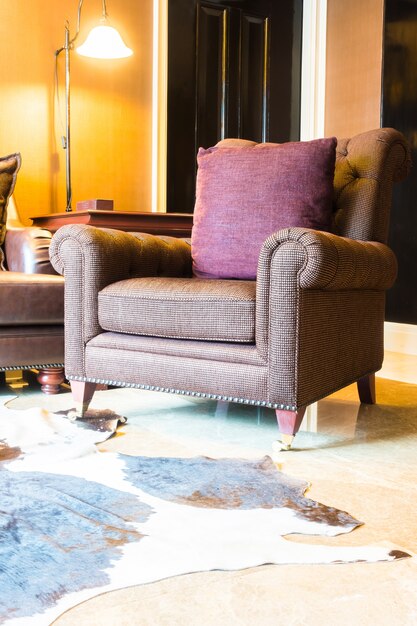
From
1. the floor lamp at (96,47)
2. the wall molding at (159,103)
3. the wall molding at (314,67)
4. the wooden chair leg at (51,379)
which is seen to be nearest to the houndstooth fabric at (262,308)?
the wooden chair leg at (51,379)

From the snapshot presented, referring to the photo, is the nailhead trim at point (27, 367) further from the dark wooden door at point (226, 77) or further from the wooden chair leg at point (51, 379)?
the dark wooden door at point (226, 77)

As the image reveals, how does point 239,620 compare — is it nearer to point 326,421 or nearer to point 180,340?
point 180,340

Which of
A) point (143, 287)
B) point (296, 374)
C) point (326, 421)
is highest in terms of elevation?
point (143, 287)

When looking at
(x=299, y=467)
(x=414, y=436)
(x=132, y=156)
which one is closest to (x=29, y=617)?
(x=299, y=467)

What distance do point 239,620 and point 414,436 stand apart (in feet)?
3.88

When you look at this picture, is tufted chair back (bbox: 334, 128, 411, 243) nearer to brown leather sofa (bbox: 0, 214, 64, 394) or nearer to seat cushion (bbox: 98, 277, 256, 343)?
seat cushion (bbox: 98, 277, 256, 343)

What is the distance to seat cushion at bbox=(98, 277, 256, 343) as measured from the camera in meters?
1.86

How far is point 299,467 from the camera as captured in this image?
5.50ft

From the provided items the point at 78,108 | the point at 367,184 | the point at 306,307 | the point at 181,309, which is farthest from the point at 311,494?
the point at 78,108

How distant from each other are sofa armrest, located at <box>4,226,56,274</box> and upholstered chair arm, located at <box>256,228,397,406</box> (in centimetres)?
122

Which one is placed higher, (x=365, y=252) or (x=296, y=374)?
(x=365, y=252)

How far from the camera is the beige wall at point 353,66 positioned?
3973mm

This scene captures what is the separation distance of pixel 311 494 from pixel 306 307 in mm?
507

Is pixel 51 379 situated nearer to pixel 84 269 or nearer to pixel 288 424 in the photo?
pixel 84 269
